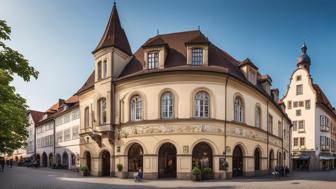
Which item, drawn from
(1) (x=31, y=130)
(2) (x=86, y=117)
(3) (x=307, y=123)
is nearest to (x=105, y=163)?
(2) (x=86, y=117)

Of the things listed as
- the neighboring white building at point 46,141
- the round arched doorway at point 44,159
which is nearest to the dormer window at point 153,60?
the neighboring white building at point 46,141

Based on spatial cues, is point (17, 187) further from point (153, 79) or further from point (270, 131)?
point (270, 131)

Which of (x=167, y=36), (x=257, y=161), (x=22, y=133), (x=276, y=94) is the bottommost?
(x=257, y=161)

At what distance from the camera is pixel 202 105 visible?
28.6 m

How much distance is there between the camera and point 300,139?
198ft

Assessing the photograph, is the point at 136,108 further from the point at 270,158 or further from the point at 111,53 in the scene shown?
the point at 270,158

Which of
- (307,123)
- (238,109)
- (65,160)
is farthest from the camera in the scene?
(307,123)

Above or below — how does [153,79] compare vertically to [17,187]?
above

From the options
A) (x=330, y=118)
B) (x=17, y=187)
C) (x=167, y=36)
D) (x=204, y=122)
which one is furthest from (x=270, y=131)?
(x=330, y=118)

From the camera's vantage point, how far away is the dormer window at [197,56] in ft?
97.1

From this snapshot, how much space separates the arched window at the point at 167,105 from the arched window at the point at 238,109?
6.23m

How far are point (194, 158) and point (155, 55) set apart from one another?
33.1ft

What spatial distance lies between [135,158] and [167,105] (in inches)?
226

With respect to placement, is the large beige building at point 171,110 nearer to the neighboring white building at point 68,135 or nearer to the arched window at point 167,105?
the arched window at point 167,105
